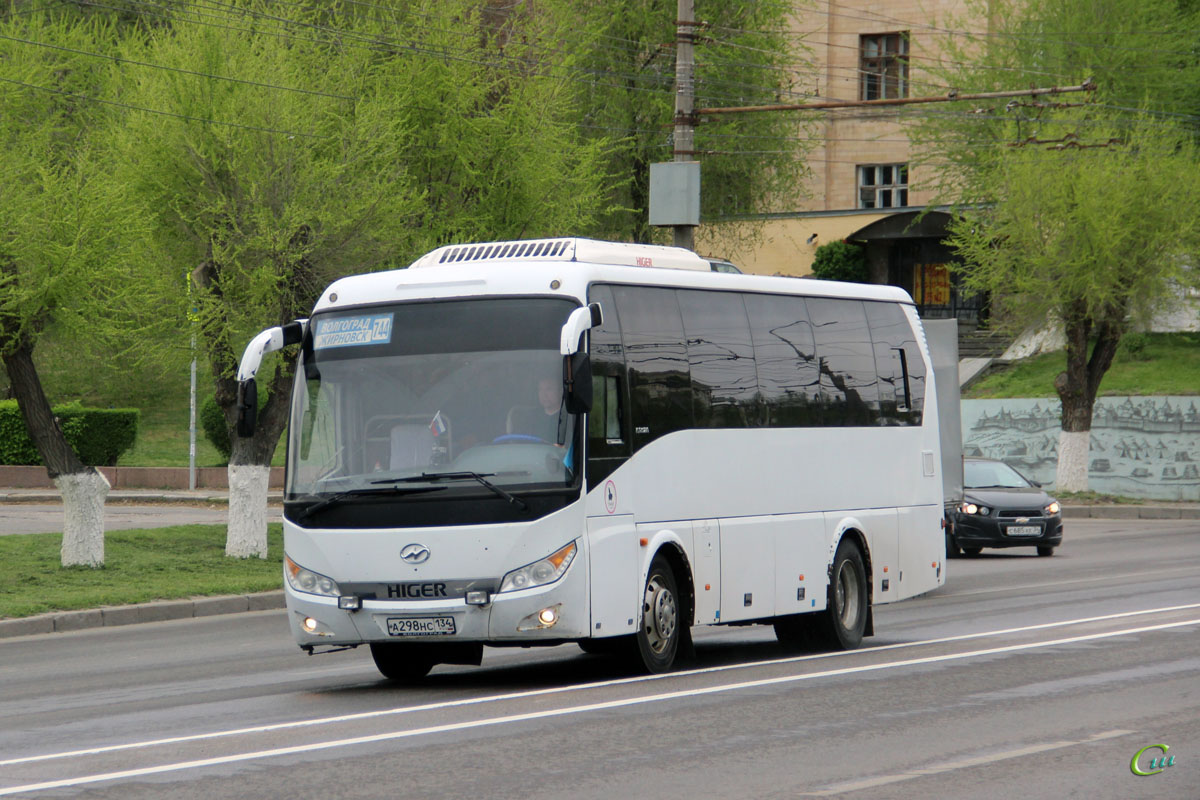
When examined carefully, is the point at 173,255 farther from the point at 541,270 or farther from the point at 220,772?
the point at 220,772

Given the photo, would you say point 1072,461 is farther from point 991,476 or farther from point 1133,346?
point 991,476

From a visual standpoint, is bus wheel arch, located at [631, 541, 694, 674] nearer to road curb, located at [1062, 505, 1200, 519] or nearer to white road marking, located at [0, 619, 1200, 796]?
white road marking, located at [0, 619, 1200, 796]

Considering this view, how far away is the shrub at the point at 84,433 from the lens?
37469 mm

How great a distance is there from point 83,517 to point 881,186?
140ft

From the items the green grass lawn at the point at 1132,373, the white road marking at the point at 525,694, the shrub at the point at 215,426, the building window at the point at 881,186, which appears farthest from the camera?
the building window at the point at 881,186

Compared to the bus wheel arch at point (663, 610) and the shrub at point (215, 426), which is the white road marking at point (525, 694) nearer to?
the bus wheel arch at point (663, 610)

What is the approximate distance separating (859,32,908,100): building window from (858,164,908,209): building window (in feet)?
8.51

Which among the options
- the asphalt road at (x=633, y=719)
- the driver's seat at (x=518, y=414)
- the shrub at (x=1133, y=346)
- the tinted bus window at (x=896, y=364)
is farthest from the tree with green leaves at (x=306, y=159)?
the shrub at (x=1133, y=346)

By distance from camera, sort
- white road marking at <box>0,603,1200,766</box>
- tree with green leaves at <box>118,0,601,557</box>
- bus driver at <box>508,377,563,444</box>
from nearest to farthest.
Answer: white road marking at <box>0,603,1200,766</box>, bus driver at <box>508,377,563,444</box>, tree with green leaves at <box>118,0,601,557</box>

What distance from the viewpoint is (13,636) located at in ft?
54.6

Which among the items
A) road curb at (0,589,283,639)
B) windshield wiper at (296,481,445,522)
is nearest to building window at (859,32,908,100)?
road curb at (0,589,283,639)

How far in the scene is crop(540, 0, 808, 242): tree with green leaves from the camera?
38250mm

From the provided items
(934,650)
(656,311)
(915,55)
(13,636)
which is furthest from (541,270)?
(915,55)

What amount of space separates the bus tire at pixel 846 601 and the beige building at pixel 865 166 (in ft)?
143
